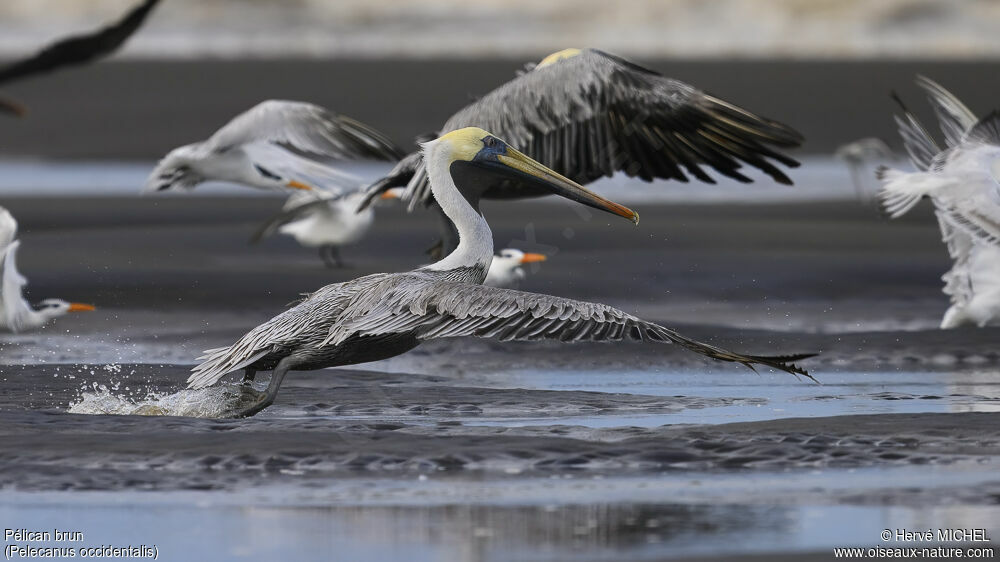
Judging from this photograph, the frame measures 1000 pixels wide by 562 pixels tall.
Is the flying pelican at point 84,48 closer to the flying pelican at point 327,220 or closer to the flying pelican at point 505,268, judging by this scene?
the flying pelican at point 505,268

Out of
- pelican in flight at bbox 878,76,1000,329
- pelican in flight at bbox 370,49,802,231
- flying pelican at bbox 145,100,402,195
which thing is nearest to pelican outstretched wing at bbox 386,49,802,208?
pelican in flight at bbox 370,49,802,231

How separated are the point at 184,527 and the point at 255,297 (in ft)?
18.3

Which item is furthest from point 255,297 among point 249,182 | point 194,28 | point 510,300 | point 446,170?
point 194,28

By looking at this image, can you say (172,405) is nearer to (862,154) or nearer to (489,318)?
(489,318)

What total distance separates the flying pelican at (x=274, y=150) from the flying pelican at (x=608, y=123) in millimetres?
1488

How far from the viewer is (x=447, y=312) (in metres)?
7.62

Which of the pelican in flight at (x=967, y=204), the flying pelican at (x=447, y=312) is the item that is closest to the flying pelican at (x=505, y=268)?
the pelican in flight at (x=967, y=204)

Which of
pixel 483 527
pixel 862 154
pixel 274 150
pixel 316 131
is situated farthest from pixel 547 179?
pixel 862 154

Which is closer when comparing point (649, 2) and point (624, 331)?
point (624, 331)

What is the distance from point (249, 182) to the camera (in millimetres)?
12586

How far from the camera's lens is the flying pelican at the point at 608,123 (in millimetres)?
10008

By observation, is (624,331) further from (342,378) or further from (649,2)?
(649,2)

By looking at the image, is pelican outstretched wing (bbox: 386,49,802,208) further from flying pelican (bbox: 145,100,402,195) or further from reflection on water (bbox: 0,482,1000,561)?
reflection on water (bbox: 0,482,1000,561)

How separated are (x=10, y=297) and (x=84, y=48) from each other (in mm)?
4384
